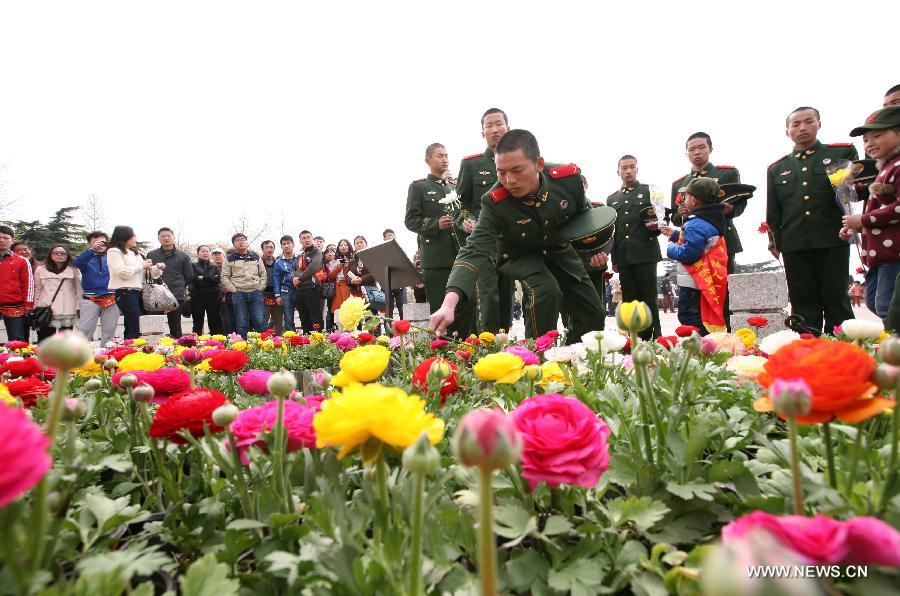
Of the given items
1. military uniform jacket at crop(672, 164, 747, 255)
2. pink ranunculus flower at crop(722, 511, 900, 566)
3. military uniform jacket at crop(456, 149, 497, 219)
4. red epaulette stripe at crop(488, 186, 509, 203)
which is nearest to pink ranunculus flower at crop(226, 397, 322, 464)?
pink ranunculus flower at crop(722, 511, 900, 566)

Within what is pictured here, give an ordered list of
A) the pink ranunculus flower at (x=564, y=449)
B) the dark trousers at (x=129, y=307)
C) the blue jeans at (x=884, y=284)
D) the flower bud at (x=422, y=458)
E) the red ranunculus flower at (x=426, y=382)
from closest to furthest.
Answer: the flower bud at (x=422, y=458) → the pink ranunculus flower at (x=564, y=449) → the red ranunculus flower at (x=426, y=382) → the blue jeans at (x=884, y=284) → the dark trousers at (x=129, y=307)

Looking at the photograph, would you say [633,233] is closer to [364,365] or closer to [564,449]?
[364,365]

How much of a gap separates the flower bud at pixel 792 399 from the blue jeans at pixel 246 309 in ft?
25.9

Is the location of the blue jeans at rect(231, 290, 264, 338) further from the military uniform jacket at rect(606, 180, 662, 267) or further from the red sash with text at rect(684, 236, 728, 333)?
the red sash with text at rect(684, 236, 728, 333)

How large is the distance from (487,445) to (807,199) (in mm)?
4678

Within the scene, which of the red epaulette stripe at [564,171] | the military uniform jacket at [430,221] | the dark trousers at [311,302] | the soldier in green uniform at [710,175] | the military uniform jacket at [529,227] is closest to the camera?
the military uniform jacket at [529,227]

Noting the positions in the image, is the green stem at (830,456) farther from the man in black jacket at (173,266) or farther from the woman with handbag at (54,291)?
the man in black jacket at (173,266)

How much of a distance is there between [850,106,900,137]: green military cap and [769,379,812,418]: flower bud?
3013 mm

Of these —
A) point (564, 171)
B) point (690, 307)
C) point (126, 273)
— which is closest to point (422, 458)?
point (564, 171)

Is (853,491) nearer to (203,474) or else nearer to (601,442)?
(601,442)

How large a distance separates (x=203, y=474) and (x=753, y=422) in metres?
0.95

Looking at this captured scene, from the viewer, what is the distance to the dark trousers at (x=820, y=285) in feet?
13.0

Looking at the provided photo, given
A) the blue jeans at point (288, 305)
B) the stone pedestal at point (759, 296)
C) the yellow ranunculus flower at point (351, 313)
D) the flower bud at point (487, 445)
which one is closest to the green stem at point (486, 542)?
the flower bud at point (487, 445)

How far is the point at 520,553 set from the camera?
65 cm
